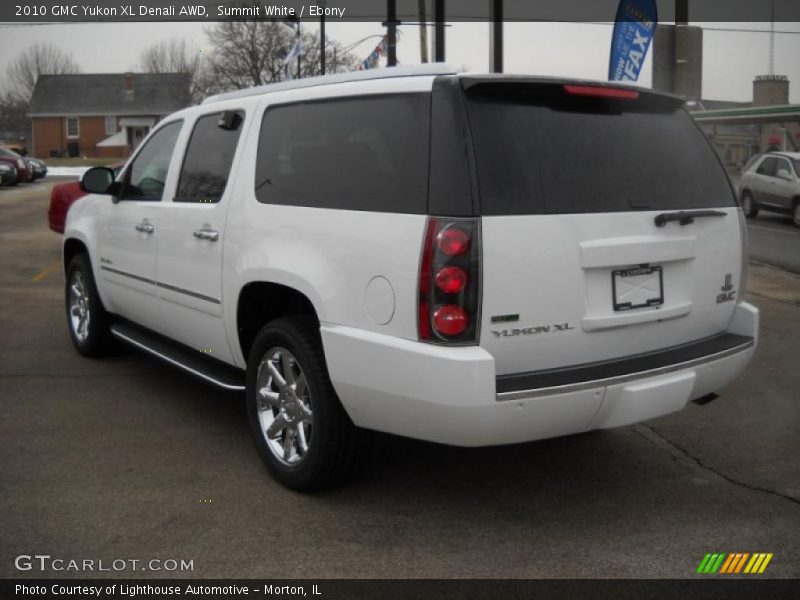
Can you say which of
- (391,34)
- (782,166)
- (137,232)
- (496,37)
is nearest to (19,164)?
(391,34)

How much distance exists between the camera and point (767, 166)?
21000 mm

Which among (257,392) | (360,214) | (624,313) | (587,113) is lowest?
(257,392)

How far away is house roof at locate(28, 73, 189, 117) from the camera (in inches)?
2827

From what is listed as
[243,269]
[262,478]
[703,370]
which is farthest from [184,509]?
[703,370]

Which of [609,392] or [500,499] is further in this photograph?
[500,499]

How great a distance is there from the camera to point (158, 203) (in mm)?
5402

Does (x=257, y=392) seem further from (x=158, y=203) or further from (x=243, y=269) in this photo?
(x=158, y=203)

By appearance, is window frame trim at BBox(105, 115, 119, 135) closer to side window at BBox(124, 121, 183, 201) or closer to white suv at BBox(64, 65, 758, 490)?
side window at BBox(124, 121, 183, 201)

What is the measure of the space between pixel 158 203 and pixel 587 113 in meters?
2.72

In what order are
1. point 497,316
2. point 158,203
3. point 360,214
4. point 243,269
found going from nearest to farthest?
1. point 497,316
2. point 360,214
3. point 243,269
4. point 158,203

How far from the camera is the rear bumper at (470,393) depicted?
11.2 ft

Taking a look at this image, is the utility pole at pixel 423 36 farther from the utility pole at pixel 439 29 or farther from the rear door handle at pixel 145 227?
the rear door handle at pixel 145 227

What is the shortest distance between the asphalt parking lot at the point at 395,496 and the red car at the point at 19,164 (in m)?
31.5

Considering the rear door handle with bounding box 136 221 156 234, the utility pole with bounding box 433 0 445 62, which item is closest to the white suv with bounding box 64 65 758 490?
the rear door handle with bounding box 136 221 156 234
